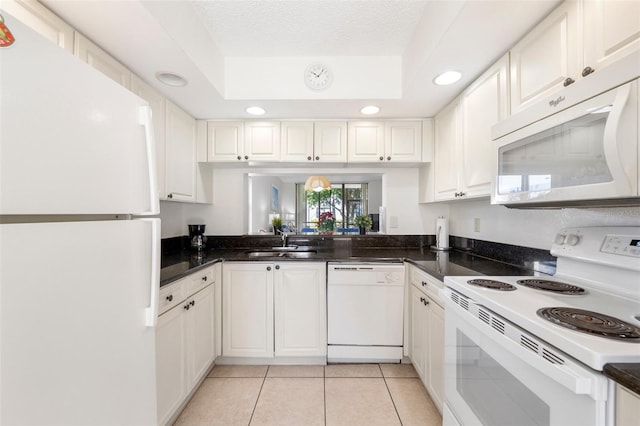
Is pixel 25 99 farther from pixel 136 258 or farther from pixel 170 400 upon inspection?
pixel 170 400

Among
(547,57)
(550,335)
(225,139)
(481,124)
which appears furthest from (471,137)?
(225,139)

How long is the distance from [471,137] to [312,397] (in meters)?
2.10

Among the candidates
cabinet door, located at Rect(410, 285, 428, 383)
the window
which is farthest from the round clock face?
the window

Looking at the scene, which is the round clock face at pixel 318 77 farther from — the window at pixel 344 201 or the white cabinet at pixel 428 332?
the window at pixel 344 201

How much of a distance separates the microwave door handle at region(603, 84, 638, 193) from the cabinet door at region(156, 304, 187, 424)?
203 cm

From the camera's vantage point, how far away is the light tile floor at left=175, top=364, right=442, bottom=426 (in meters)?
1.65

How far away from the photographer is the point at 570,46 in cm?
112

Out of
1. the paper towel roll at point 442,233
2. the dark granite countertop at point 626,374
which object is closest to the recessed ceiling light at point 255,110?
the paper towel roll at point 442,233

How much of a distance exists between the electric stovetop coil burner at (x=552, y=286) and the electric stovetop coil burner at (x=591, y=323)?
253 millimetres

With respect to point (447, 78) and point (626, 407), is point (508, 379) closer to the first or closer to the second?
point (626, 407)

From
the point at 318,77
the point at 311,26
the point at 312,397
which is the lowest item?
the point at 312,397

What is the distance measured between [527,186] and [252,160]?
2.07m

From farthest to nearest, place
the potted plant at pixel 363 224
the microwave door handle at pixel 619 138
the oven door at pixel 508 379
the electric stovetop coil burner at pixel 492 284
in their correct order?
1. the potted plant at pixel 363 224
2. the electric stovetop coil burner at pixel 492 284
3. the microwave door handle at pixel 619 138
4. the oven door at pixel 508 379

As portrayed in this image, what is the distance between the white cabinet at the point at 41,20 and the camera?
3.48 ft
